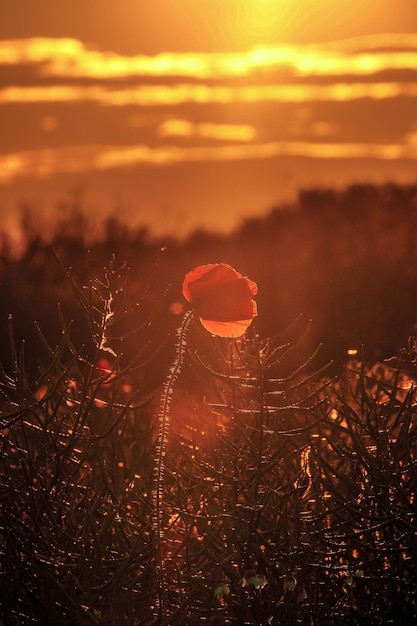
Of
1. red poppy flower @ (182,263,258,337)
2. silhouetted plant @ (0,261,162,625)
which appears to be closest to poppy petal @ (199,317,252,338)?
red poppy flower @ (182,263,258,337)

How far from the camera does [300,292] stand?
37.0 ft

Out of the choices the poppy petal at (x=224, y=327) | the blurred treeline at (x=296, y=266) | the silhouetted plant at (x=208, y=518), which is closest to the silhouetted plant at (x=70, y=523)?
the silhouetted plant at (x=208, y=518)

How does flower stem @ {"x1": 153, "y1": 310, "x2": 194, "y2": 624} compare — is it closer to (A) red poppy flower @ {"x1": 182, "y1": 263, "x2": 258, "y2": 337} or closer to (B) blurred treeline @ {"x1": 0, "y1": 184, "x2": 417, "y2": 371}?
(A) red poppy flower @ {"x1": 182, "y1": 263, "x2": 258, "y2": 337}

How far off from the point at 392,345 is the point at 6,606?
7.72 m

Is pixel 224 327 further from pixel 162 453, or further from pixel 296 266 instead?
pixel 296 266

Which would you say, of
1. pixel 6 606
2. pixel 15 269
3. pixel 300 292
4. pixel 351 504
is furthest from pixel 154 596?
pixel 15 269

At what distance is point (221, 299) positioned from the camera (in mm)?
2928

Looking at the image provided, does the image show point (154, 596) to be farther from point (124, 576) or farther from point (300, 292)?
point (300, 292)

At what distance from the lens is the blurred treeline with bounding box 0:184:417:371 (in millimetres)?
10031

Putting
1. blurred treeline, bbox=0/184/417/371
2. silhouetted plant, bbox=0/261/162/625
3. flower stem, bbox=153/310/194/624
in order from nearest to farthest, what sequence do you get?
flower stem, bbox=153/310/194/624 < silhouetted plant, bbox=0/261/162/625 < blurred treeline, bbox=0/184/417/371

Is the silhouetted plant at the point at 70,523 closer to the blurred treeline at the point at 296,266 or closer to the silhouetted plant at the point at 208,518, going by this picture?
the silhouetted plant at the point at 208,518

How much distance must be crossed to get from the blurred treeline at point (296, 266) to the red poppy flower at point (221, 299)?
1.32ft

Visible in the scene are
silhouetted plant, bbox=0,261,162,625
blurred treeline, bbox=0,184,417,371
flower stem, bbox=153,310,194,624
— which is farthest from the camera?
blurred treeline, bbox=0,184,417,371

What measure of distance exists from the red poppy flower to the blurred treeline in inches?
15.9
